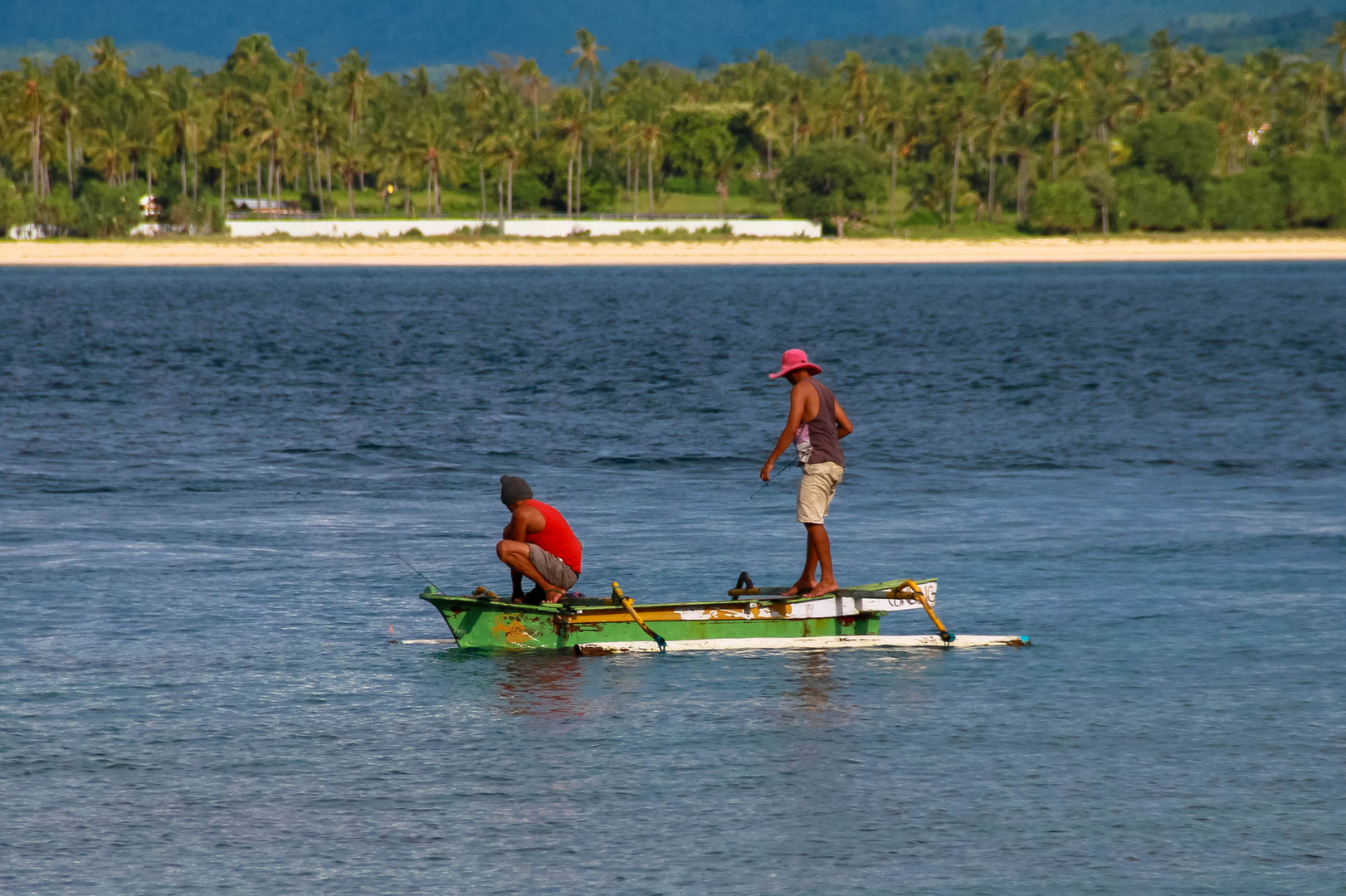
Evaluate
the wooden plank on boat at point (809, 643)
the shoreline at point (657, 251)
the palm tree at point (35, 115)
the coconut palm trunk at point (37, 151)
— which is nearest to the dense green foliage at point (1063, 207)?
the shoreline at point (657, 251)

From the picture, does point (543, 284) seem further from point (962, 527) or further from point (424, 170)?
point (962, 527)

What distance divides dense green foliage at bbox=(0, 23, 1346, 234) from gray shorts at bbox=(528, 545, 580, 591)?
139 meters

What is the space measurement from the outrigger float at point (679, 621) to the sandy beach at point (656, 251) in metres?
136

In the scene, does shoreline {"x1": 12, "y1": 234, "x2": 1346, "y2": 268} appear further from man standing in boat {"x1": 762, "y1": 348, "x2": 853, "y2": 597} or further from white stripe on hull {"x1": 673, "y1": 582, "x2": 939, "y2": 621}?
white stripe on hull {"x1": 673, "y1": 582, "x2": 939, "y2": 621}

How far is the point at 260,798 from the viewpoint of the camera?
34.0 ft

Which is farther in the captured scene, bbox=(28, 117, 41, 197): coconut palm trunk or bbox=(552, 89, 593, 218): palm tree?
bbox=(552, 89, 593, 218): palm tree

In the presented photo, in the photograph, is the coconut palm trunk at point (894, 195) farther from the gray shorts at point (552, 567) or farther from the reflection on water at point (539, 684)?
the reflection on water at point (539, 684)

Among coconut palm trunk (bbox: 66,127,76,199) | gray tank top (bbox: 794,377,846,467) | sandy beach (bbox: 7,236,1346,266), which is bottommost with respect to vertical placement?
gray tank top (bbox: 794,377,846,467)

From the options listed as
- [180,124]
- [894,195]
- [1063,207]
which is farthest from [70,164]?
[1063,207]

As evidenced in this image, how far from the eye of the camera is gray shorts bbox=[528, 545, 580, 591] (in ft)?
46.1

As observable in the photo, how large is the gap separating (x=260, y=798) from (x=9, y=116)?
15814 cm

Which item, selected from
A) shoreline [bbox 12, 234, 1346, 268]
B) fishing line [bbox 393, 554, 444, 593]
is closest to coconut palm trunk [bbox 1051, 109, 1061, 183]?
shoreline [bbox 12, 234, 1346, 268]

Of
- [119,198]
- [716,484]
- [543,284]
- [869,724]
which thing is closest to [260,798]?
[869,724]

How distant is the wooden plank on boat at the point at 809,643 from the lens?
1412 cm
